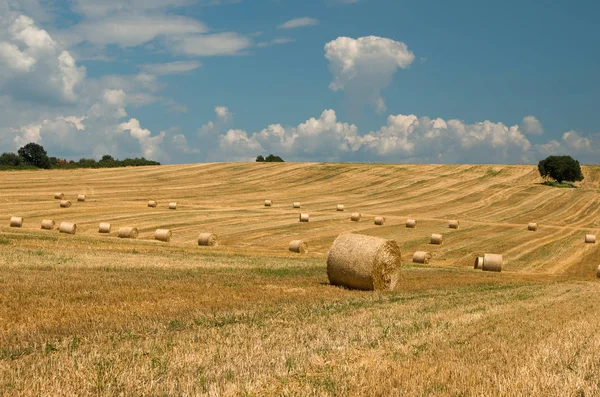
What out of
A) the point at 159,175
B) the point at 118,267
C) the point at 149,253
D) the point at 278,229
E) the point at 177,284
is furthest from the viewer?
the point at 159,175

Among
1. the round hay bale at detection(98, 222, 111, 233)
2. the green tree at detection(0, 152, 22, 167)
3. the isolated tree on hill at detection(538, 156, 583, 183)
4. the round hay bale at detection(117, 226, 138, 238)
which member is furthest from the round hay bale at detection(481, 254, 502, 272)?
the green tree at detection(0, 152, 22, 167)

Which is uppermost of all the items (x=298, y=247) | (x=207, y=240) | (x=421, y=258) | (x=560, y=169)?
(x=560, y=169)

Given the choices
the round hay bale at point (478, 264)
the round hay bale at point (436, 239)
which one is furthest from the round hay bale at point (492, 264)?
the round hay bale at point (436, 239)

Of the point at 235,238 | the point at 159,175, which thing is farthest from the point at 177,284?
the point at 159,175

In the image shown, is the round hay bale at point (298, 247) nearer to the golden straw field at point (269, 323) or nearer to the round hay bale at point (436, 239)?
the golden straw field at point (269, 323)

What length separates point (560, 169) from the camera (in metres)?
76.6

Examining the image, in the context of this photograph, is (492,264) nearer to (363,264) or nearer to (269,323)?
(363,264)

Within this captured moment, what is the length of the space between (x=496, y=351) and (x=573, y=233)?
130 ft

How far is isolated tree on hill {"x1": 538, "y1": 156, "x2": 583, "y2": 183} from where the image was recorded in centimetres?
7700

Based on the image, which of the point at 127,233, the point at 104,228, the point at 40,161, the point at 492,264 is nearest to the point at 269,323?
the point at 492,264

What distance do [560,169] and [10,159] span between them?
8648 cm

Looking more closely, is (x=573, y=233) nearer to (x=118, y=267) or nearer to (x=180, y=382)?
(x=118, y=267)

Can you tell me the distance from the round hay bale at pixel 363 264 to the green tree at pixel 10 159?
306 ft

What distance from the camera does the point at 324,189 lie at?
6762cm
